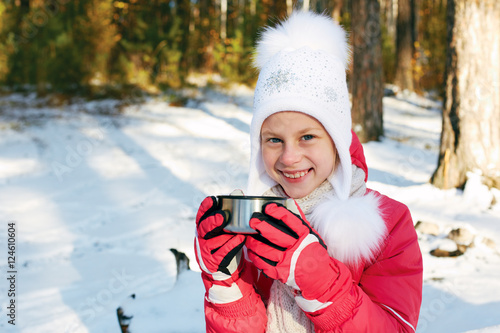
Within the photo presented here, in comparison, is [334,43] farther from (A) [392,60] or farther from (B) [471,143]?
(A) [392,60]

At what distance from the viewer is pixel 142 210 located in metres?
4.80

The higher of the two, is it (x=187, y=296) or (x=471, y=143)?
(x=471, y=143)

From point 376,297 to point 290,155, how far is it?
0.56 metres

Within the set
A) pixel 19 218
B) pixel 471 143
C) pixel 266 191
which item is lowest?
pixel 19 218

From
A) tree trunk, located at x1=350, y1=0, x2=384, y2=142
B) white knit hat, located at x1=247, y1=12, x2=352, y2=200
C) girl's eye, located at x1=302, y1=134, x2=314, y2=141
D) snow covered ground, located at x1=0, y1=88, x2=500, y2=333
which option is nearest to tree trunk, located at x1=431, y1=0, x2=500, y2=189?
snow covered ground, located at x1=0, y1=88, x2=500, y2=333

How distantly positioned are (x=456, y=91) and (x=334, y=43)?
320 cm

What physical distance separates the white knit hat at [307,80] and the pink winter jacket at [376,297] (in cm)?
22

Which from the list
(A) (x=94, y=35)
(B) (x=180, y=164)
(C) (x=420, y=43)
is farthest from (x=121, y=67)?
(C) (x=420, y=43)

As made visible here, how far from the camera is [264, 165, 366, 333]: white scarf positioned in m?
1.48

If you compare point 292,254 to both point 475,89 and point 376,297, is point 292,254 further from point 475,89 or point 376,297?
point 475,89

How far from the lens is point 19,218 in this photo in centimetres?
455

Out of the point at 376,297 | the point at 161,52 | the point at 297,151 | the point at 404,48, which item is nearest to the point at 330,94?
the point at 297,151

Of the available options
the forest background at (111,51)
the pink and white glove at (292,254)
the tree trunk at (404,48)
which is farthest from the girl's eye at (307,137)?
the tree trunk at (404,48)

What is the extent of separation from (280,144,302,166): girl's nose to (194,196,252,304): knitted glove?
304mm
